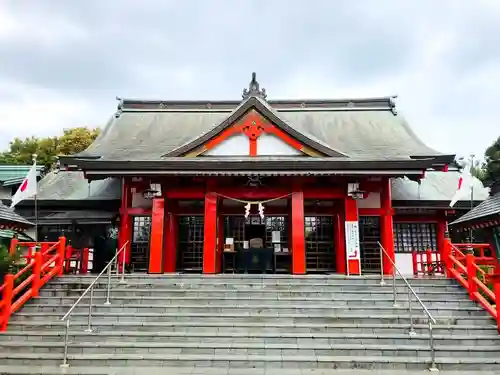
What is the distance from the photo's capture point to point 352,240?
13.3 metres

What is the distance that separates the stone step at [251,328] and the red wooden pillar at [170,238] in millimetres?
5466

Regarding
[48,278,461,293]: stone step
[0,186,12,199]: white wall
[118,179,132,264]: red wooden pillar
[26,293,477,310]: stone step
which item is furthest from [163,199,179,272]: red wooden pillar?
[0,186,12,199]: white wall

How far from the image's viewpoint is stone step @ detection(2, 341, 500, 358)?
7750 millimetres

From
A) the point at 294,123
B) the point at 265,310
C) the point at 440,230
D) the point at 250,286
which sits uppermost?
the point at 294,123

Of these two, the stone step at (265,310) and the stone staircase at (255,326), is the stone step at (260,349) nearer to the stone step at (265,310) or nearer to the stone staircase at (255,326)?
the stone staircase at (255,326)

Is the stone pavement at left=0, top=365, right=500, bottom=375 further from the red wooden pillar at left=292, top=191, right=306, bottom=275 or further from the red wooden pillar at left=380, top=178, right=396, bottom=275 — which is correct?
the red wooden pillar at left=380, top=178, right=396, bottom=275

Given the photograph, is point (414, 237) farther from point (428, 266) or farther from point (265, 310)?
point (265, 310)

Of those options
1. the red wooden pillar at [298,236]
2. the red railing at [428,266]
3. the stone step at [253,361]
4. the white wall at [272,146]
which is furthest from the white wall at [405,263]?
the stone step at [253,361]

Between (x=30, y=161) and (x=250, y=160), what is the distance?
27.5 meters

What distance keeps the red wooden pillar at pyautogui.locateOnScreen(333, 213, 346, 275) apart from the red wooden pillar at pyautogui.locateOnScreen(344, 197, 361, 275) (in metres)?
0.88

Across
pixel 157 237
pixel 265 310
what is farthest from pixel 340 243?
pixel 157 237

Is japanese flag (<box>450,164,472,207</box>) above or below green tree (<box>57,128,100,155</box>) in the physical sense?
below

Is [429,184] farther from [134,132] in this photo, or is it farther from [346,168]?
[134,132]

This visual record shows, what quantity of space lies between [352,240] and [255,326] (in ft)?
19.2
